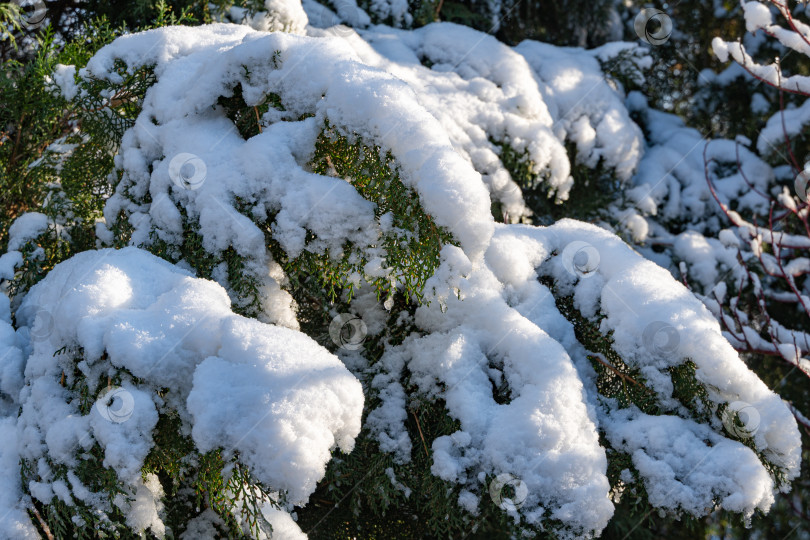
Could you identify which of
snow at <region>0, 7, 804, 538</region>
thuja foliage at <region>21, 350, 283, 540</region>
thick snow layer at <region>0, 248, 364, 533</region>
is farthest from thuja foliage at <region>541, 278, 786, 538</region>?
thuja foliage at <region>21, 350, 283, 540</region>

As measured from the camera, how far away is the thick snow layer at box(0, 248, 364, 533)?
1162 millimetres

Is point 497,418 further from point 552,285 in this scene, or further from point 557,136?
point 557,136

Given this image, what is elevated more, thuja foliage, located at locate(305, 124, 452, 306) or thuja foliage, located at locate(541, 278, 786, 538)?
thuja foliage, located at locate(305, 124, 452, 306)

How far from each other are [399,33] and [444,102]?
79 centimetres

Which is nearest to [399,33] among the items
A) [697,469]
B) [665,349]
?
[665,349]

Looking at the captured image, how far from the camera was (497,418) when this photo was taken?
157 cm

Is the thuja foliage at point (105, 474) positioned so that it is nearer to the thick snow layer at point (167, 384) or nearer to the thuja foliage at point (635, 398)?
the thick snow layer at point (167, 384)

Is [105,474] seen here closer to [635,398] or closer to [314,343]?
[314,343]

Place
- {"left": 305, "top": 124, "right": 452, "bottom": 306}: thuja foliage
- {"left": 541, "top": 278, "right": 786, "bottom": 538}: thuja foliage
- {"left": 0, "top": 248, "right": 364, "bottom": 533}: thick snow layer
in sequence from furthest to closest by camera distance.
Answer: {"left": 541, "top": 278, "right": 786, "bottom": 538}: thuja foliage < {"left": 305, "top": 124, "right": 452, "bottom": 306}: thuja foliage < {"left": 0, "top": 248, "right": 364, "bottom": 533}: thick snow layer

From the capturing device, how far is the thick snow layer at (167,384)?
1.16m

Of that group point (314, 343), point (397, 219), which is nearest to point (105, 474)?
point (314, 343)

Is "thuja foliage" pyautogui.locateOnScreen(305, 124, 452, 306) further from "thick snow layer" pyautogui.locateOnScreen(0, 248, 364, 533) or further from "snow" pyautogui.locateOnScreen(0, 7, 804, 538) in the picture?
"thick snow layer" pyautogui.locateOnScreen(0, 248, 364, 533)

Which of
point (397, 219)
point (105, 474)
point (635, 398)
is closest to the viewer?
point (105, 474)

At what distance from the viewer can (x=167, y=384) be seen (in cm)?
133
